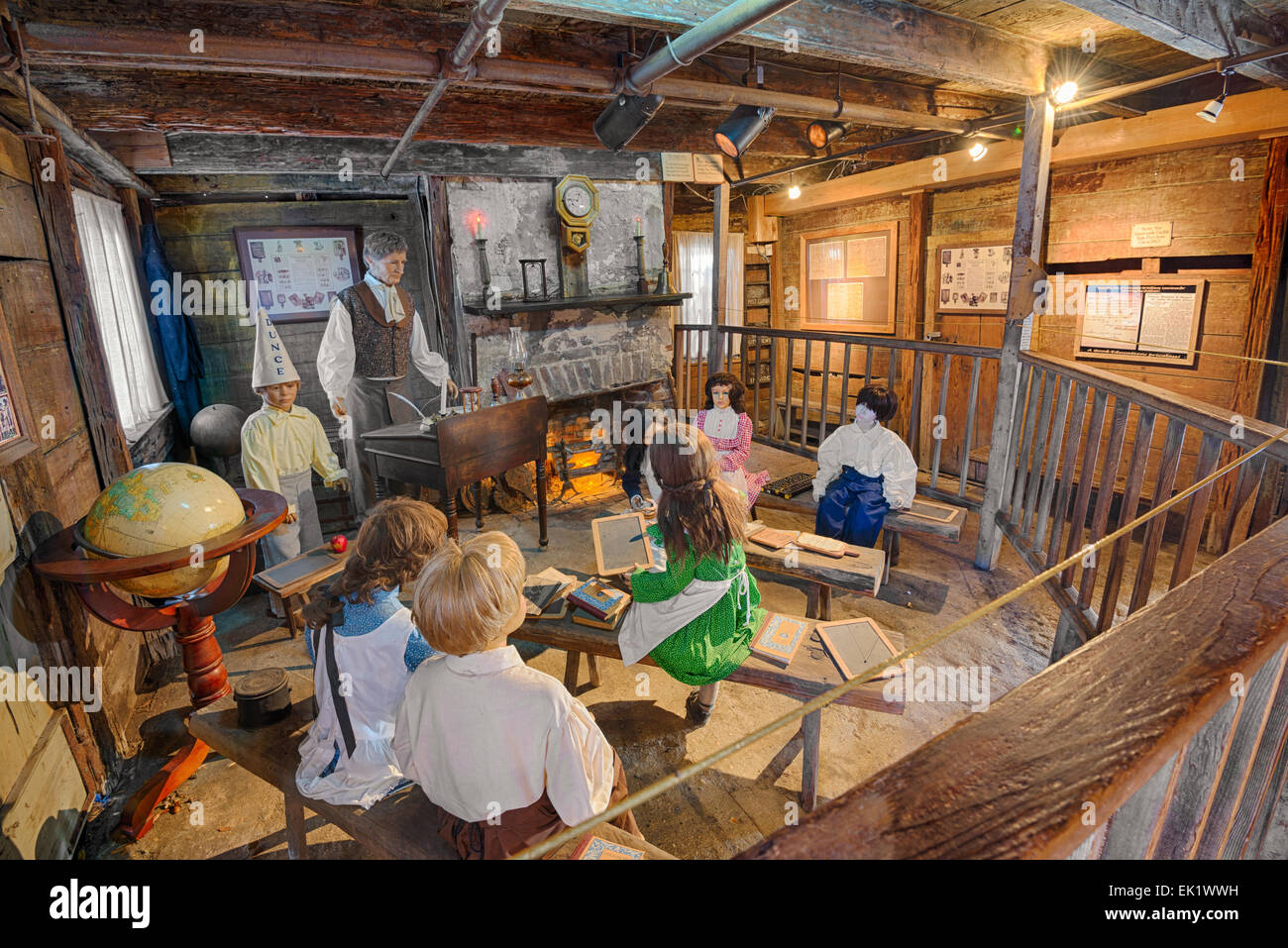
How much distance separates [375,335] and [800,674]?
13.7 ft

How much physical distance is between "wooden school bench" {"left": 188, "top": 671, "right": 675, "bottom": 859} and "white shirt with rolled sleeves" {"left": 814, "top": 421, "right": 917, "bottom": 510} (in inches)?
120

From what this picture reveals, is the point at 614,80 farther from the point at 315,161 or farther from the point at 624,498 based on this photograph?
the point at 624,498

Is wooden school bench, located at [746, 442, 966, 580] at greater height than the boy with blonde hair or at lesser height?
lesser

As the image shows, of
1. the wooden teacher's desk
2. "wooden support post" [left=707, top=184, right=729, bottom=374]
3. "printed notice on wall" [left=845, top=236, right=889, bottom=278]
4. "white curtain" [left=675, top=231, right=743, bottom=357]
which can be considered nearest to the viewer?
the wooden teacher's desk

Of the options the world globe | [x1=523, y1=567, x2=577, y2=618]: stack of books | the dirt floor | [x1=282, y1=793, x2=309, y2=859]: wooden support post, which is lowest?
the dirt floor

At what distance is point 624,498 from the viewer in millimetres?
6566

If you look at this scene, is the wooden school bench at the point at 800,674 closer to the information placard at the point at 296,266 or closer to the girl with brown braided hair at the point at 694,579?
the girl with brown braided hair at the point at 694,579

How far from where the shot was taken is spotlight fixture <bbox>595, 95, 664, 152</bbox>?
4.26 metres

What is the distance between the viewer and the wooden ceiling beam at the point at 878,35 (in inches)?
116

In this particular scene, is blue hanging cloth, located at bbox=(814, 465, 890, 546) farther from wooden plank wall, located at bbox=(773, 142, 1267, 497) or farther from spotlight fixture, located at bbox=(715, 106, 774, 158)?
wooden plank wall, located at bbox=(773, 142, 1267, 497)

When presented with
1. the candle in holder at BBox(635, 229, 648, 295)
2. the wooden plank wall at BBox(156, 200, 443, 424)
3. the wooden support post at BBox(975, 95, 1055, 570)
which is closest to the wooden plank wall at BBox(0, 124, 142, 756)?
the wooden plank wall at BBox(156, 200, 443, 424)

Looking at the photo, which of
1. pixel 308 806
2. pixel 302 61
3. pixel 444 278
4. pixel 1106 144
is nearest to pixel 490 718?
pixel 308 806

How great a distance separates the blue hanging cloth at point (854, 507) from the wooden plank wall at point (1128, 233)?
318 centimetres

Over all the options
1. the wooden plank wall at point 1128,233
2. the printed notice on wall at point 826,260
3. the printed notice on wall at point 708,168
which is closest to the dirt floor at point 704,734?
the wooden plank wall at point 1128,233
